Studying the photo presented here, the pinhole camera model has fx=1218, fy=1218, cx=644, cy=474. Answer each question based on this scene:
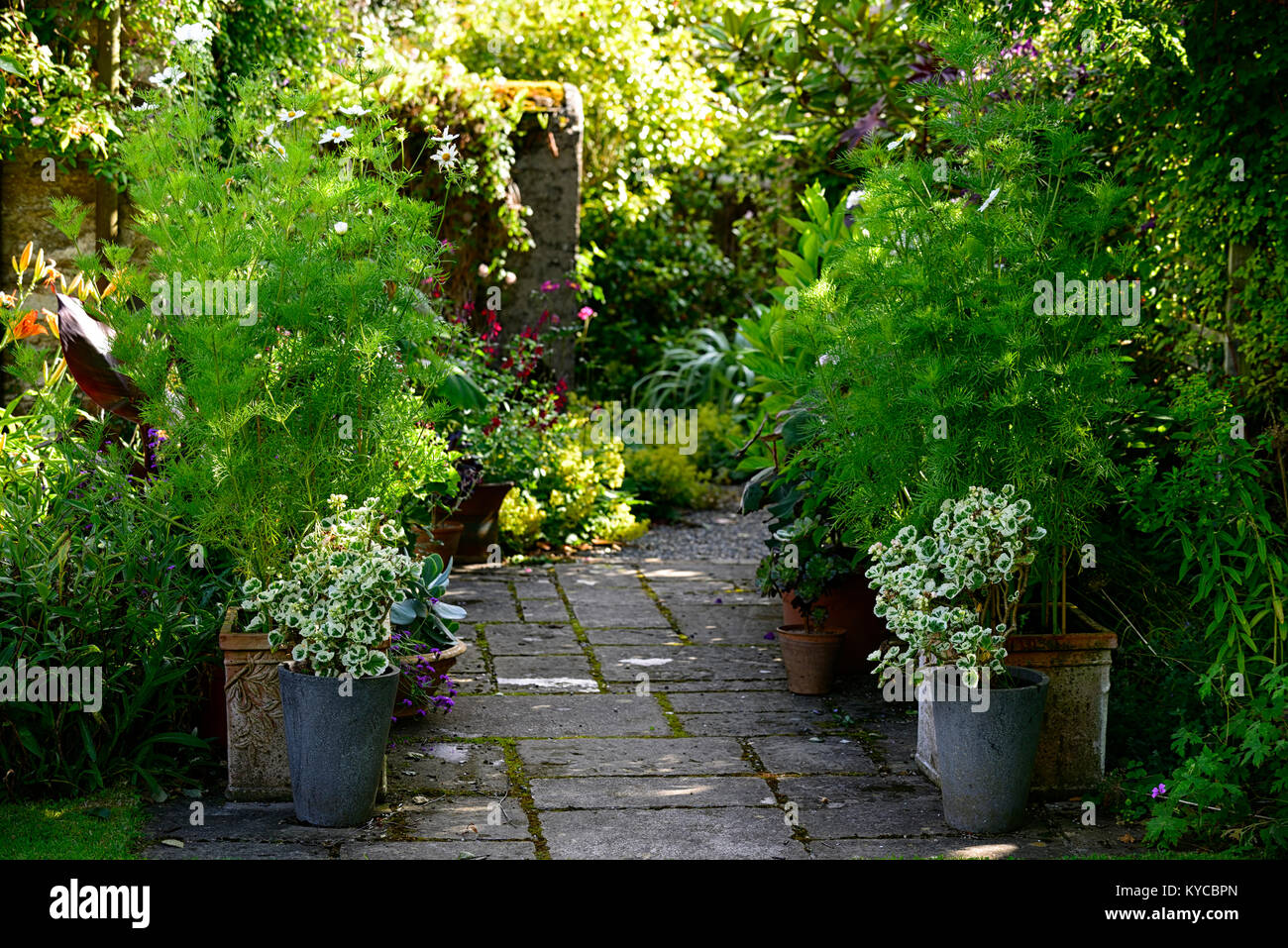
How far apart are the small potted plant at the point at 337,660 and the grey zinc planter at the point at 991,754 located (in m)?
1.51

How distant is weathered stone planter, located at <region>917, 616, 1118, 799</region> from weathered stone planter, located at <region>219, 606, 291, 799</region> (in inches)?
73.9

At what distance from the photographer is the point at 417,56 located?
28.1 feet

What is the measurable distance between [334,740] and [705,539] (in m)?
4.72

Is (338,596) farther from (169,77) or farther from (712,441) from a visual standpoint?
(712,441)

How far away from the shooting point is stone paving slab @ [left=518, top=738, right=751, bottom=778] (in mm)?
3740

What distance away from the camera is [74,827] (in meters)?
3.19

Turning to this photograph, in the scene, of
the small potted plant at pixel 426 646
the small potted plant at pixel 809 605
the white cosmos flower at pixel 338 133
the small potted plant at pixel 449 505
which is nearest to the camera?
the white cosmos flower at pixel 338 133

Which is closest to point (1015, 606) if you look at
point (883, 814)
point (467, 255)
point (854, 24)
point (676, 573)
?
point (883, 814)

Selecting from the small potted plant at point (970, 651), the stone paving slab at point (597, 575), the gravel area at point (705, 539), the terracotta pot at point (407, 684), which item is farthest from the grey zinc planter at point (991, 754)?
the gravel area at point (705, 539)

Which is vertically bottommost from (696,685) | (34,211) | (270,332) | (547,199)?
(696,685)

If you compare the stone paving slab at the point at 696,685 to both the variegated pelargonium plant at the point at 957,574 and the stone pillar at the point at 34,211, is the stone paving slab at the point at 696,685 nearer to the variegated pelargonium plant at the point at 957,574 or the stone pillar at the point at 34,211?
the variegated pelargonium plant at the point at 957,574

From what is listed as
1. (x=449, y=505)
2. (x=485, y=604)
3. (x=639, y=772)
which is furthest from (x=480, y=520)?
(x=639, y=772)

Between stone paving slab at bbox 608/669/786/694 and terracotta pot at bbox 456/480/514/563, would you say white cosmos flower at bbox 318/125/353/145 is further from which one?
terracotta pot at bbox 456/480/514/563

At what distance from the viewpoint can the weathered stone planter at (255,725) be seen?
11.3 feet
